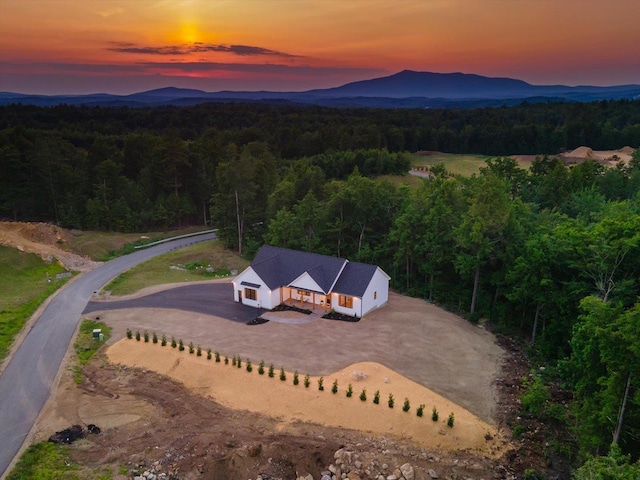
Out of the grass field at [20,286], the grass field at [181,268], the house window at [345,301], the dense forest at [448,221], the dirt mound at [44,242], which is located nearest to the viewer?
the dense forest at [448,221]

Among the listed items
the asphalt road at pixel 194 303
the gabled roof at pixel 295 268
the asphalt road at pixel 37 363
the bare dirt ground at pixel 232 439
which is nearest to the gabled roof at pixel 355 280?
the gabled roof at pixel 295 268

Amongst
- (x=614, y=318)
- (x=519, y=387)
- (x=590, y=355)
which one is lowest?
(x=519, y=387)

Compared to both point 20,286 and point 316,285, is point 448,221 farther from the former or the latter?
point 20,286

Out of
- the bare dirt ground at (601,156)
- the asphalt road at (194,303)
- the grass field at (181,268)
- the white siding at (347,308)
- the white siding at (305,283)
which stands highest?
the bare dirt ground at (601,156)

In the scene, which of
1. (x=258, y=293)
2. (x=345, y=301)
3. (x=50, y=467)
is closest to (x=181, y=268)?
(x=258, y=293)

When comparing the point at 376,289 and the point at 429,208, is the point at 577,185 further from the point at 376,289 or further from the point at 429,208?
the point at 376,289

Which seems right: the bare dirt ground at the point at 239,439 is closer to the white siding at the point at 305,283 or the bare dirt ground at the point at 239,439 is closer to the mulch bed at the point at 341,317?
the mulch bed at the point at 341,317

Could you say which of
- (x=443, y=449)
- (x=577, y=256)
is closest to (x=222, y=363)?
(x=443, y=449)
